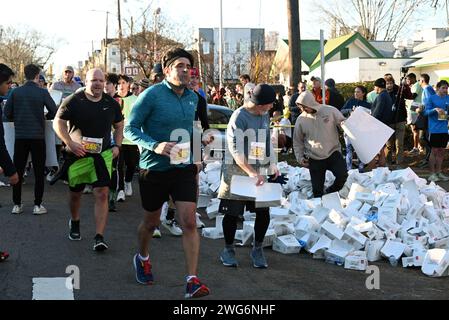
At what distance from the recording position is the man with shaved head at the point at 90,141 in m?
7.51

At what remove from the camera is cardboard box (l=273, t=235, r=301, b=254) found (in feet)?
25.5

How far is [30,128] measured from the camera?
386 inches

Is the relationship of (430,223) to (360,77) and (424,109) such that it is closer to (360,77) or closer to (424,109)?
(424,109)

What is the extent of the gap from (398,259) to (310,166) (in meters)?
2.42

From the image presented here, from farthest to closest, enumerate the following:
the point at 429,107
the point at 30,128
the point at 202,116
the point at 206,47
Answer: the point at 206,47 < the point at 429,107 < the point at 30,128 < the point at 202,116

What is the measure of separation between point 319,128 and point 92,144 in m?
3.18

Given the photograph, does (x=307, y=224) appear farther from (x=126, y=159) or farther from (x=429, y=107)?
(x=429, y=107)

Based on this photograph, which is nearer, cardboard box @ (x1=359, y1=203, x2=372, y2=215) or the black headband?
the black headband

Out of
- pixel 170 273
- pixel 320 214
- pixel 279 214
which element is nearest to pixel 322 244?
pixel 320 214

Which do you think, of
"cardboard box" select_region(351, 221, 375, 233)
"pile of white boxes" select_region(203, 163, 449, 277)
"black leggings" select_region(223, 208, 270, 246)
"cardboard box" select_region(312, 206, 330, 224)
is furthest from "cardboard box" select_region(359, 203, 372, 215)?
"black leggings" select_region(223, 208, 270, 246)

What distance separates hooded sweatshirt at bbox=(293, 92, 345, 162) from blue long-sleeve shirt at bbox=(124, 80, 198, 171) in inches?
142

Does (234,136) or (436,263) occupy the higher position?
(234,136)

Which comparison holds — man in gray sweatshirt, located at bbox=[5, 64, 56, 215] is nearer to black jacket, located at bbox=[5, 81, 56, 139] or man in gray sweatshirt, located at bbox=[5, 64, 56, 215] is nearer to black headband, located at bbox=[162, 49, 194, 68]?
black jacket, located at bbox=[5, 81, 56, 139]
